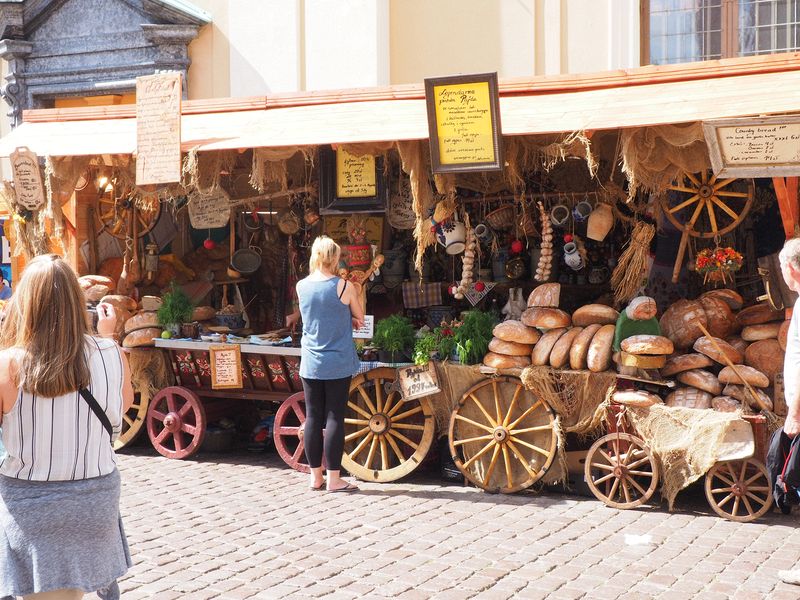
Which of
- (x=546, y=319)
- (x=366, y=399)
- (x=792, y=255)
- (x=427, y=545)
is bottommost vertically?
(x=427, y=545)

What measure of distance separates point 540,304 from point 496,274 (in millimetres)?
1228

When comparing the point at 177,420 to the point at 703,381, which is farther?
the point at 177,420

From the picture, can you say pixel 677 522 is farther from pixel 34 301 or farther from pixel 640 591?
pixel 34 301

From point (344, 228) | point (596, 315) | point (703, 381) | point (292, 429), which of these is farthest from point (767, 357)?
point (344, 228)

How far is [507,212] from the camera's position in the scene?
7785mm

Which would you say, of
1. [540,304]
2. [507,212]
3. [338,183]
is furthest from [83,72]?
[540,304]

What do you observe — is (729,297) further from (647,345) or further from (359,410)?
(359,410)

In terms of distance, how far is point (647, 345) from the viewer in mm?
6086

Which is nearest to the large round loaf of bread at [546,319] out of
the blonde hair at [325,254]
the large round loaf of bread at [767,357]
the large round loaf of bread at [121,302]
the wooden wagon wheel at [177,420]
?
the large round loaf of bread at [767,357]

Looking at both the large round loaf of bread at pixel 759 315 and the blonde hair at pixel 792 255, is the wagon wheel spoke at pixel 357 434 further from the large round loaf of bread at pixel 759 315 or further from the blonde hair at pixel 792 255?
the blonde hair at pixel 792 255

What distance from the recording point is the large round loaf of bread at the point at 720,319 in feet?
21.1

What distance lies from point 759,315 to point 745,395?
593 millimetres

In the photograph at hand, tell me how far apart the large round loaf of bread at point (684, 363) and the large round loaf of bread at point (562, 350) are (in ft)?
1.87

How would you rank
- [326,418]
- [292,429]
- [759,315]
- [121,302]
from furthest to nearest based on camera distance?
1. [121,302]
2. [292,429]
3. [326,418]
4. [759,315]
